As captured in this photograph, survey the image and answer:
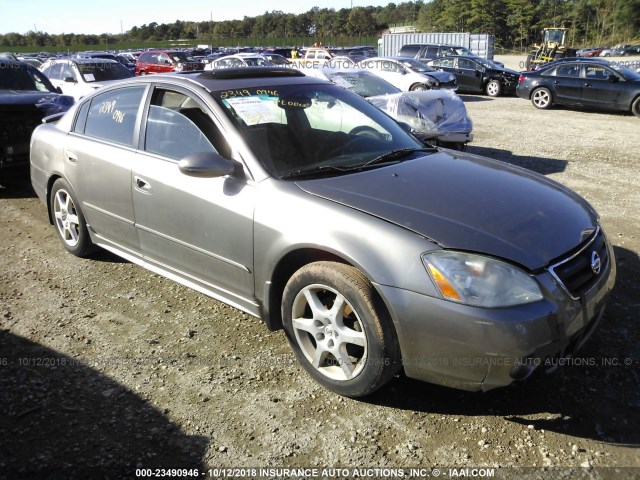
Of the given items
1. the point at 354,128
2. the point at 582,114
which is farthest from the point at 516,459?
the point at 582,114

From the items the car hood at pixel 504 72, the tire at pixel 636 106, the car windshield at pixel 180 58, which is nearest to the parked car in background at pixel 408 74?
the car hood at pixel 504 72

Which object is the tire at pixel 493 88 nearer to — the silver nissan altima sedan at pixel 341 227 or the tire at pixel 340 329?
the silver nissan altima sedan at pixel 341 227

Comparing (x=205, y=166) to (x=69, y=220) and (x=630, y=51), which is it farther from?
(x=630, y=51)

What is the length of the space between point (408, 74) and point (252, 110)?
14.6 m

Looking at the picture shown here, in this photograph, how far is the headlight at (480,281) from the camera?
8.09 ft

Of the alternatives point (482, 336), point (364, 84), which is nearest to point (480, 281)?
point (482, 336)

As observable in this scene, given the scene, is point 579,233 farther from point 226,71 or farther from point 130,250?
point 130,250

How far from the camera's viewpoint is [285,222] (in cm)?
298

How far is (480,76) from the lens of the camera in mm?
19812

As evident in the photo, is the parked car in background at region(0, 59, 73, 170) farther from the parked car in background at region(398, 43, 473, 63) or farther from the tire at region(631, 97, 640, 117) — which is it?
the parked car in background at region(398, 43, 473, 63)

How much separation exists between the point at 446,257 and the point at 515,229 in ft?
1.57

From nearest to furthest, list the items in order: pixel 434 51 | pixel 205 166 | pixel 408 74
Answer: pixel 205 166, pixel 408 74, pixel 434 51

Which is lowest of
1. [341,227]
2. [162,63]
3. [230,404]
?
[230,404]

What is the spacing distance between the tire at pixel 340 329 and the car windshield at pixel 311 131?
0.70 metres
